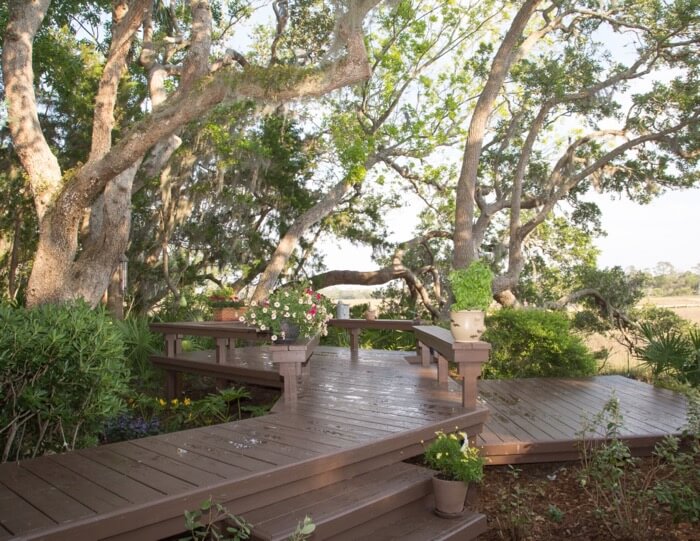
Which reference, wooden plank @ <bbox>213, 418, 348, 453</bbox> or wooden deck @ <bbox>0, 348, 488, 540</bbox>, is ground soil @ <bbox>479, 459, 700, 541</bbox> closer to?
wooden deck @ <bbox>0, 348, 488, 540</bbox>

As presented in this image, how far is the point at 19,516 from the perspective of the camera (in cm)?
233

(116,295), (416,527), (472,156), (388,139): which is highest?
(388,139)

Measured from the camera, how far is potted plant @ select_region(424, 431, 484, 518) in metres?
3.22

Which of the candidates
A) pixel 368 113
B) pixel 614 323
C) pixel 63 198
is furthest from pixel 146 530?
pixel 614 323

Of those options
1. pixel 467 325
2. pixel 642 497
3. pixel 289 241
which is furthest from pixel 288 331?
pixel 289 241

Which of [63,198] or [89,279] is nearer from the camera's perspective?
[63,198]

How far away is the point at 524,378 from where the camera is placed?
7.39 meters

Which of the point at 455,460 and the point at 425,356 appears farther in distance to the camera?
the point at 425,356

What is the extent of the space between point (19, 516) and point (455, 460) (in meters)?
2.26

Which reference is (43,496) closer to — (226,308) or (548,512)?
(548,512)

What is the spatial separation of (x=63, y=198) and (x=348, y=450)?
537 cm

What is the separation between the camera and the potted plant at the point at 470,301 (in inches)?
171

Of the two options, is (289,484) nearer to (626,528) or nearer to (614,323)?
(626,528)

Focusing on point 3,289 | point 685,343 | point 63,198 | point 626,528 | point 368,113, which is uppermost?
point 368,113
